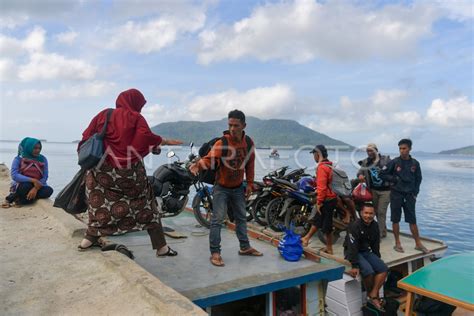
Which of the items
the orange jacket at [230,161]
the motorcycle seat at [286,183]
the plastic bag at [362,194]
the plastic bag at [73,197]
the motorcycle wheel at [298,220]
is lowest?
the motorcycle wheel at [298,220]

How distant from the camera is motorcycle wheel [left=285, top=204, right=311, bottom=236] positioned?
19.5ft

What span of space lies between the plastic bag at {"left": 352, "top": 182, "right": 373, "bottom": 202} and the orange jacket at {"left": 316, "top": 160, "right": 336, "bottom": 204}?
84cm

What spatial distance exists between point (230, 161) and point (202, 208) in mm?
2319

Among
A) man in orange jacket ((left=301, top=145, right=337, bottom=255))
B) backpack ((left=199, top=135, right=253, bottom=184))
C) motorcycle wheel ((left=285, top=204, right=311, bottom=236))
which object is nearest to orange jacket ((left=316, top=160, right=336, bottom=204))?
man in orange jacket ((left=301, top=145, right=337, bottom=255))

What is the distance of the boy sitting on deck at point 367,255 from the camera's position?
4.36 m

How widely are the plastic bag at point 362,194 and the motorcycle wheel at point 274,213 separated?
3.87ft

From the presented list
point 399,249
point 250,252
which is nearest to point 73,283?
point 250,252

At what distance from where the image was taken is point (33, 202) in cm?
595

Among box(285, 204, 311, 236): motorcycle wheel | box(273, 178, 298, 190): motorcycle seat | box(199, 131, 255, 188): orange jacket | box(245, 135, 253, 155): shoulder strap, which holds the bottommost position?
box(285, 204, 311, 236): motorcycle wheel

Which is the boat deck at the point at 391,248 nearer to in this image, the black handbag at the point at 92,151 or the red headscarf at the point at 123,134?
the red headscarf at the point at 123,134

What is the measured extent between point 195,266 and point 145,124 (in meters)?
1.49

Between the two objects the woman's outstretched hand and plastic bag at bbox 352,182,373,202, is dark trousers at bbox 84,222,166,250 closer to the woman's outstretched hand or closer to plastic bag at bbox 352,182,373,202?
the woman's outstretched hand

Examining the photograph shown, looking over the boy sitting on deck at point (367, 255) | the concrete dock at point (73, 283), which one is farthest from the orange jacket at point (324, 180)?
the concrete dock at point (73, 283)

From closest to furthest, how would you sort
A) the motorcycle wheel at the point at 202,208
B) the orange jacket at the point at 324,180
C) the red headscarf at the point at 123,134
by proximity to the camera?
the red headscarf at the point at 123,134
the orange jacket at the point at 324,180
the motorcycle wheel at the point at 202,208
